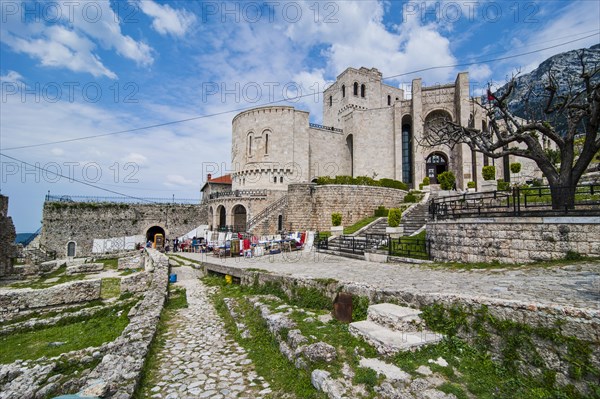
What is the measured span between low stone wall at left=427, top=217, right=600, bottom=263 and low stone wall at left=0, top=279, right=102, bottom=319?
11859 millimetres

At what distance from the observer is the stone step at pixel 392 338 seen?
410 cm

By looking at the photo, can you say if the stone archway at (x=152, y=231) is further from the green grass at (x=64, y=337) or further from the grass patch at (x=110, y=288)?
the green grass at (x=64, y=337)

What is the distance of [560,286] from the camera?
16.8 feet

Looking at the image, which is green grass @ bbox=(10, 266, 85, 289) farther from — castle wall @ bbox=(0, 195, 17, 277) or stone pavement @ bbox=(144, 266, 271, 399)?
stone pavement @ bbox=(144, 266, 271, 399)

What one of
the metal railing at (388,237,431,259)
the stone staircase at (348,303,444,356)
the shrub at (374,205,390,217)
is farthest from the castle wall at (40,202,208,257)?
the stone staircase at (348,303,444,356)

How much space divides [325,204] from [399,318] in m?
21.4

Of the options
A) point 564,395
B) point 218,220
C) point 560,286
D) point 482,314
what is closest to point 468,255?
point 560,286

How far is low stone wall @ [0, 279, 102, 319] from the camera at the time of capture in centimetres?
891

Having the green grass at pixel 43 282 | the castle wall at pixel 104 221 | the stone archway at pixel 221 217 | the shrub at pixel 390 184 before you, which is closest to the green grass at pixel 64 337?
the green grass at pixel 43 282

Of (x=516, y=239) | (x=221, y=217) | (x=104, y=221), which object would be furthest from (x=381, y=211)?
(x=104, y=221)

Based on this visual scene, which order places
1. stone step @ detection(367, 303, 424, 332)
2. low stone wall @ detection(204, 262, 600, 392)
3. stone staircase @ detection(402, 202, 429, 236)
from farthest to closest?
stone staircase @ detection(402, 202, 429, 236)
stone step @ detection(367, 303, 424, 332)
low stone wall @ detection(204, 262, 600, 392)

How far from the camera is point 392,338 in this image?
434 cm

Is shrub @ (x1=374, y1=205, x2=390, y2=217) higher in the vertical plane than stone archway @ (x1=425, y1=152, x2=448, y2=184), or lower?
lower

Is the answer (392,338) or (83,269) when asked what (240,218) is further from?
(392,338)
